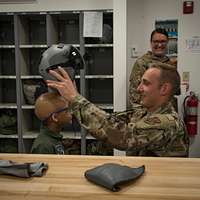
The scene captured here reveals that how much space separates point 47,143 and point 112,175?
96 cm

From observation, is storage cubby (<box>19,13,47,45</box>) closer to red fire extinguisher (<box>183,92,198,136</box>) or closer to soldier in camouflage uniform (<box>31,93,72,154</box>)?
red fire extinguisher (<box>183,92,198,136</box>)

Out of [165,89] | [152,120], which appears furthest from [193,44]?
[152,120]

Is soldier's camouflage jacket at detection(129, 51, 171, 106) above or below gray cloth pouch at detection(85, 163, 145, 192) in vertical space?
above

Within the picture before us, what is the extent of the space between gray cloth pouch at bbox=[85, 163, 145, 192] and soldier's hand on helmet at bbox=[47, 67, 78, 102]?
391 millimetres

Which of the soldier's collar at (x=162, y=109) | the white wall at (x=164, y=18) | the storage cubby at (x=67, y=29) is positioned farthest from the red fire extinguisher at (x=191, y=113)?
the soldier's collar at (x=162, y=109)

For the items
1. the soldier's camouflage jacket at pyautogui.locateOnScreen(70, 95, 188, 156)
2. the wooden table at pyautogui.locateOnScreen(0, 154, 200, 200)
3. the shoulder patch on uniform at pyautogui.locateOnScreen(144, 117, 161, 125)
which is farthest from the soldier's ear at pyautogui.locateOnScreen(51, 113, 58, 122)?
the wooden table at pyautogui.locateOnScreen(0, 154, 200, 200)

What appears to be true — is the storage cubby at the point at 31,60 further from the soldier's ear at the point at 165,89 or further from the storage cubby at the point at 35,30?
the soldier's ear at the point at 165,89

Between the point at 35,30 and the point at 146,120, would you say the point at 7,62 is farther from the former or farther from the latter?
the point at 146,120

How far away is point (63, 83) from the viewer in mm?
1287

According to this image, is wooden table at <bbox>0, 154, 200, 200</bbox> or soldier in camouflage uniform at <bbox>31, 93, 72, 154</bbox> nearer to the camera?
wooden table at <bbox>0, 154, 200, 200</bbox>

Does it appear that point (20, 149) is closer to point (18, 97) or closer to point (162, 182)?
point (18, 97)

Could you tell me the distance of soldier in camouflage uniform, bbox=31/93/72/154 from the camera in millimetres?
1840

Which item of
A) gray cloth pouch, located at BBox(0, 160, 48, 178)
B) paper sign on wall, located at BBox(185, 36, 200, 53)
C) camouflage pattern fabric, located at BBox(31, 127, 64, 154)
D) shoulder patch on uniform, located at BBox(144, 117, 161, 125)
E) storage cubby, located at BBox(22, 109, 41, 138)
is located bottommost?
storage cubby, located at BBox(22, 109, 41, 138)

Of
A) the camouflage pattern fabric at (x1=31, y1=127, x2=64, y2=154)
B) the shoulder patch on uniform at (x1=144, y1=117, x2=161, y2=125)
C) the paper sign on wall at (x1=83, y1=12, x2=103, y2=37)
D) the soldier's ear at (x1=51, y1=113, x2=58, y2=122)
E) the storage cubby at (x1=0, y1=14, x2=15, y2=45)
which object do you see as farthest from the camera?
the storage cubby at (x1=0, y1=14, x2=15, y2=45)
